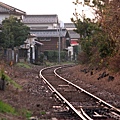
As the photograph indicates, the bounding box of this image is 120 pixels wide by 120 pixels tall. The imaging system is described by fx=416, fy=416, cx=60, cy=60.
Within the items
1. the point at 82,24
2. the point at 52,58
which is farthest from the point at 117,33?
the point at 52,58

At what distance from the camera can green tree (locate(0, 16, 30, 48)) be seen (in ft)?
138

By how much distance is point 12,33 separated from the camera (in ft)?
147

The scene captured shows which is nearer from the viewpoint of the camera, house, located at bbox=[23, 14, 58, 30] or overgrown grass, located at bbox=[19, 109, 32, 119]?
overgrown grass, located at bbox=[19, 109, 32, 119]

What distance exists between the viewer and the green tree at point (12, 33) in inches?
1652

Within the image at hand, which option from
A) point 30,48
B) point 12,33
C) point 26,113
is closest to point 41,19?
point 30,48

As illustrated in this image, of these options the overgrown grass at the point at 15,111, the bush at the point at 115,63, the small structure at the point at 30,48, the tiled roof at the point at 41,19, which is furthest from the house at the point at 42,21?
the overgrown grass at the point at 15,111

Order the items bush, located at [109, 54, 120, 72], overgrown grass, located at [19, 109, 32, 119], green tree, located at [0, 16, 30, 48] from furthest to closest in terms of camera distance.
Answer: green tree, located at [0, 16, 30, 48] → bush, located at [109, 54, 120, 72] → overgrown grass, located at [19, 109, 32, 119]

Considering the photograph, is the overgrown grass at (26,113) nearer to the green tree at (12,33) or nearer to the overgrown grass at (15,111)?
the overgrown grass at (15,111)

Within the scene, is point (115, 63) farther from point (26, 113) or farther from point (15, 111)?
point (26, 113)

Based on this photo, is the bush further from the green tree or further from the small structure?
the small structure

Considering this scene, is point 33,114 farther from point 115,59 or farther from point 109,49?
point 109,49

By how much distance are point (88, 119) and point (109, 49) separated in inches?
509

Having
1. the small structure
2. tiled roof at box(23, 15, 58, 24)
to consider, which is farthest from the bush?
tiled roof at box(23, 15, 58, 24)

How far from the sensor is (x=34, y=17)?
92.0 metres
